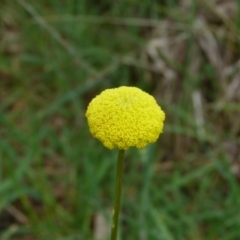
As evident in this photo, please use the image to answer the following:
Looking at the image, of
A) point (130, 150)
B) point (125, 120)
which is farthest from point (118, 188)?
point (130, 150)

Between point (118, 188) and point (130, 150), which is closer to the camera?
point (118, 188)

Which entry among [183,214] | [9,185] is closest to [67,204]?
[9,185]

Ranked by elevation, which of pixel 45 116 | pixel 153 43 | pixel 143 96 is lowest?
pixel 143 96

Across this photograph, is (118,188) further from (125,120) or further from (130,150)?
(130,150)

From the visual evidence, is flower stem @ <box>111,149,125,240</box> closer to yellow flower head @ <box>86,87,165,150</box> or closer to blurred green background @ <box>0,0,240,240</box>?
yellow flower head @ <box>86,87,165,150</box>

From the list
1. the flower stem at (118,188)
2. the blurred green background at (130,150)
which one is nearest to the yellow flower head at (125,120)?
the flower stem at (118,188)

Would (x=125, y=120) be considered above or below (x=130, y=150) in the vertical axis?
below

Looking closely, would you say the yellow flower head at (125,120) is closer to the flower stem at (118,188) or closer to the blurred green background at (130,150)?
the flower stem at (118,188)

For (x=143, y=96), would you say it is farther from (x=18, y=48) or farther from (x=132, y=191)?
(x=18, y=48)
